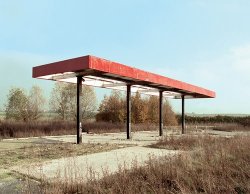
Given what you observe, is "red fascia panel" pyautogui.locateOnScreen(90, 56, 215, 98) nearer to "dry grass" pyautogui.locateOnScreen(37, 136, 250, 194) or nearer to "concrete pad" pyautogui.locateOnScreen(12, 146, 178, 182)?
"concrete pad" pyautogui.locateOnScreen(12, 146, 178, 182)

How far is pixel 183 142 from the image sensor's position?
15.1m

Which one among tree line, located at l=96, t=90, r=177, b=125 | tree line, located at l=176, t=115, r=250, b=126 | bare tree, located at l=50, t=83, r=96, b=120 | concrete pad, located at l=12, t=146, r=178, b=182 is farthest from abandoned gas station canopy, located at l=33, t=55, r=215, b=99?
tree line, located at l=176, t=115, r=250, b=126

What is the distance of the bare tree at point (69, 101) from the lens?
158 feet

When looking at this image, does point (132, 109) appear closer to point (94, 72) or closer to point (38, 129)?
point (38, 129)

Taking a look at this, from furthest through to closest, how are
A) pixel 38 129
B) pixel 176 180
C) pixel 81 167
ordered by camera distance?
pixel 38 129
pixel 81 167
pixel 176 180

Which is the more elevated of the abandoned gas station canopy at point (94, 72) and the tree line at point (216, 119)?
the abandoned gas station canopy at point (94, 72)

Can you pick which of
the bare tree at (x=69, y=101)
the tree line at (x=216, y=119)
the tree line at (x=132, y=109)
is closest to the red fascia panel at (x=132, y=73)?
the tree line at (x=132, y=109)

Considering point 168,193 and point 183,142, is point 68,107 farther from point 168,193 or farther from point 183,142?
point 168,193

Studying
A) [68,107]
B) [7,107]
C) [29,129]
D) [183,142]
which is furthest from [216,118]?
[183,142]

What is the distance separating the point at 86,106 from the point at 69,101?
2.68 m

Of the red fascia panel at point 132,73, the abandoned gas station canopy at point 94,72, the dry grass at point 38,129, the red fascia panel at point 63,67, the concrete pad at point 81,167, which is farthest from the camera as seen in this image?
A: the dry grass at point 38,129

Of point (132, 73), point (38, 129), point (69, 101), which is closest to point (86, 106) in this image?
point (69, 101)

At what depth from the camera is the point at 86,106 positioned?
1896 inches

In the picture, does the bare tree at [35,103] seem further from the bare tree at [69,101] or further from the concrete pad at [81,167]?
the concrete pad at [81,167]
